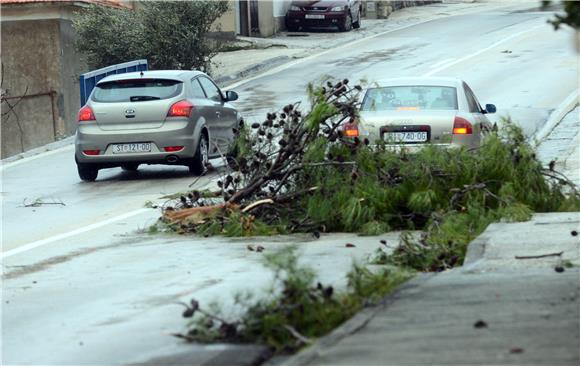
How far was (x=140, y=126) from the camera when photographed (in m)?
20.4

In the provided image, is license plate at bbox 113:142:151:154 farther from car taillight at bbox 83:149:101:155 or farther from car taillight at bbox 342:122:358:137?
car taillight at bbox 342:122:358:137

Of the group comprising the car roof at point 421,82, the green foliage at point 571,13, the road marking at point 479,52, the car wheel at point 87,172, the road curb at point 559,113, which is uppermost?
the green foliage at point 571,13

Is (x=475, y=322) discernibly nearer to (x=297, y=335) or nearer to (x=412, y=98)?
(x=297, y=335)

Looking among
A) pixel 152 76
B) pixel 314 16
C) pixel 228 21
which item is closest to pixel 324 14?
pixel 314 16

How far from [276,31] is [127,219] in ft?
108

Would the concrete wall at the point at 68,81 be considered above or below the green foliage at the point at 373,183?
below

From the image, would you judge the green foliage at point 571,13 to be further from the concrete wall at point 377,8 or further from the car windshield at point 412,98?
the concrete wall at point 377,8

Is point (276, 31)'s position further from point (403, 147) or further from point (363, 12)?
point (403, 147)

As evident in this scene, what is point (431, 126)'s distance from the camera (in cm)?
1709

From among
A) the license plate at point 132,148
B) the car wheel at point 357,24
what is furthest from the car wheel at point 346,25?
the license plate at point 132,148

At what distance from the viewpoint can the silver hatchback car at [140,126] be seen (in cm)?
2038

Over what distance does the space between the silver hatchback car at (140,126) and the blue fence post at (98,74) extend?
794 centimetres

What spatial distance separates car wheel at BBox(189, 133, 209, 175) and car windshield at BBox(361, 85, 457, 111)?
344 centimetres

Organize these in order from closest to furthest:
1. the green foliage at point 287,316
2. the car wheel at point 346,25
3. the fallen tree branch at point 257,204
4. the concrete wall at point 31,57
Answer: the green foliage at point 287,316 → the fallen tree branch at point 257,204 → the concrete wall at point 31,57 → the car wheel at point 346,25
